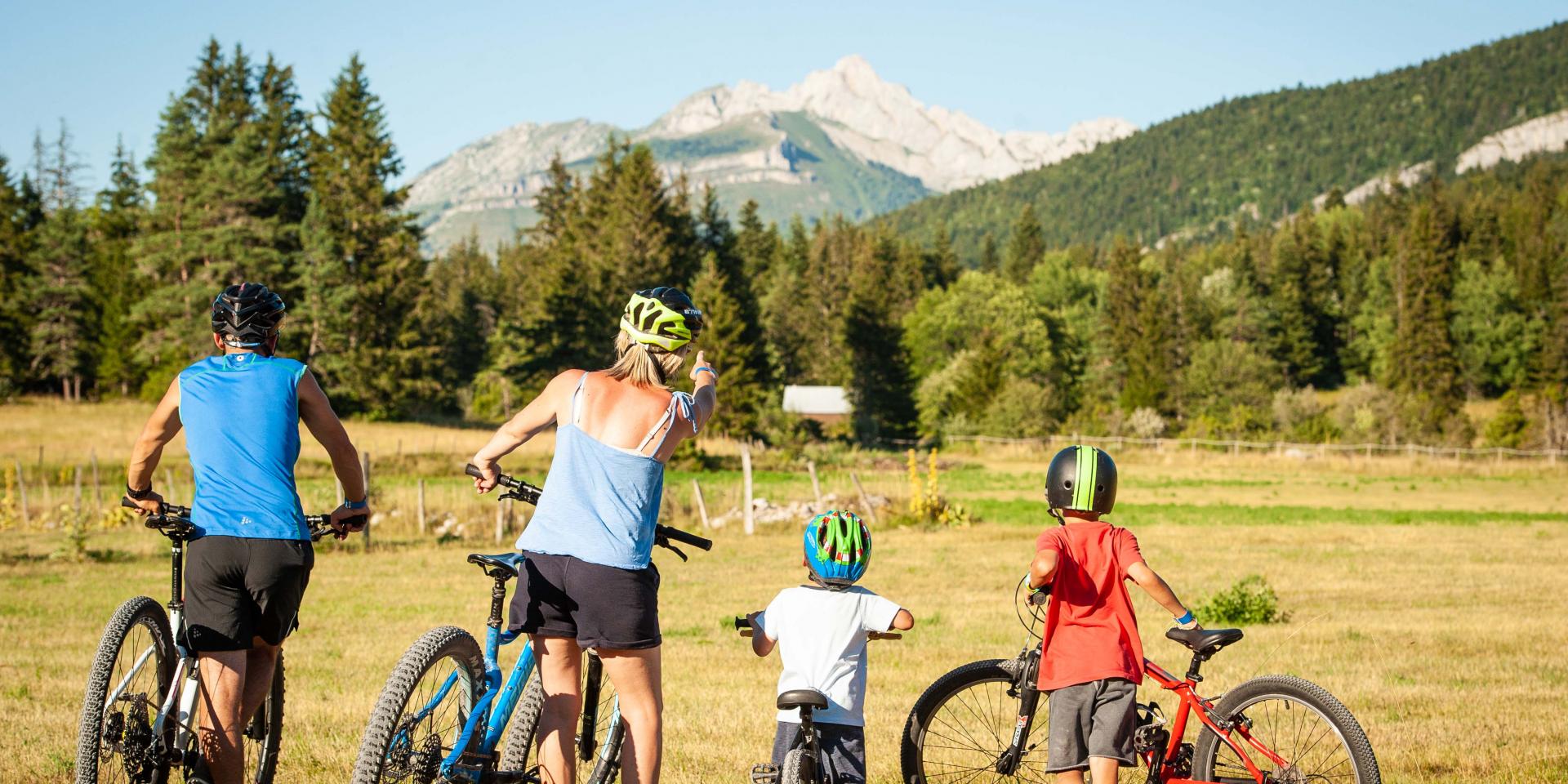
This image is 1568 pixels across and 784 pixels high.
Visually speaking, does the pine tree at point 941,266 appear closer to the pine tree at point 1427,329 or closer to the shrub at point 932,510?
the pine tree at point 1427,329

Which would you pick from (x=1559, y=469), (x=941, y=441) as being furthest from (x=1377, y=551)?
→ (x=941, y=441)

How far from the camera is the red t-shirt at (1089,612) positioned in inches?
200

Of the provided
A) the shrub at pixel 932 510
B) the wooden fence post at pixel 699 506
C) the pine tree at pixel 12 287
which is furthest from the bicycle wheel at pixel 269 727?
the pine tree at pixel 12 287

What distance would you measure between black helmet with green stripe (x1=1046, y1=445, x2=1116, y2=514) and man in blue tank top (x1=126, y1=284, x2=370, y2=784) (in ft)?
9.78

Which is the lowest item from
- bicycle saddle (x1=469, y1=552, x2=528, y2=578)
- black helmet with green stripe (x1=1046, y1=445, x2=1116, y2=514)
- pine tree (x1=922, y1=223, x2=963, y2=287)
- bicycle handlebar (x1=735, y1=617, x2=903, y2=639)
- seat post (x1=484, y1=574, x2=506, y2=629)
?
bicycle handlebar (x1=735, y1=617, x2=903, y2=639)

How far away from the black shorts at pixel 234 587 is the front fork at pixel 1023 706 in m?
3.01

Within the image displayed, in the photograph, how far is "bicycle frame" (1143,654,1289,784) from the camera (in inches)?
202

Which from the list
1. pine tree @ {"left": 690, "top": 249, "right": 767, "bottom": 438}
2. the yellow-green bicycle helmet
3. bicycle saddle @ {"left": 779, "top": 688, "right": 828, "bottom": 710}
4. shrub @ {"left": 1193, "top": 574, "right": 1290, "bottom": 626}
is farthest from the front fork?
pine tree @ {"left": 690, "top": 249, "right": 767, "bottom": 438}

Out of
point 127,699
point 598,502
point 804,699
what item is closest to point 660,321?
point 598,502

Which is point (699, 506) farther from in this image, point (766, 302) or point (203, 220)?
point (766, 302)

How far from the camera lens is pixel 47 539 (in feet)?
80.6

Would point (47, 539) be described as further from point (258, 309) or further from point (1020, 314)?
point (1020, 314)

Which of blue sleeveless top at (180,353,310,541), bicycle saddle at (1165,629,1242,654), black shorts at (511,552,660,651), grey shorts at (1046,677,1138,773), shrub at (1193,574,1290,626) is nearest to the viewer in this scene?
black shorts at (511,552,660,651)

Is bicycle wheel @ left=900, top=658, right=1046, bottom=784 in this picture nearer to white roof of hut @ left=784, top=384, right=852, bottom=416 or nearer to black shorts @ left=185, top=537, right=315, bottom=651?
black shorts @ left=185, top=537, right=315, bottom=651
